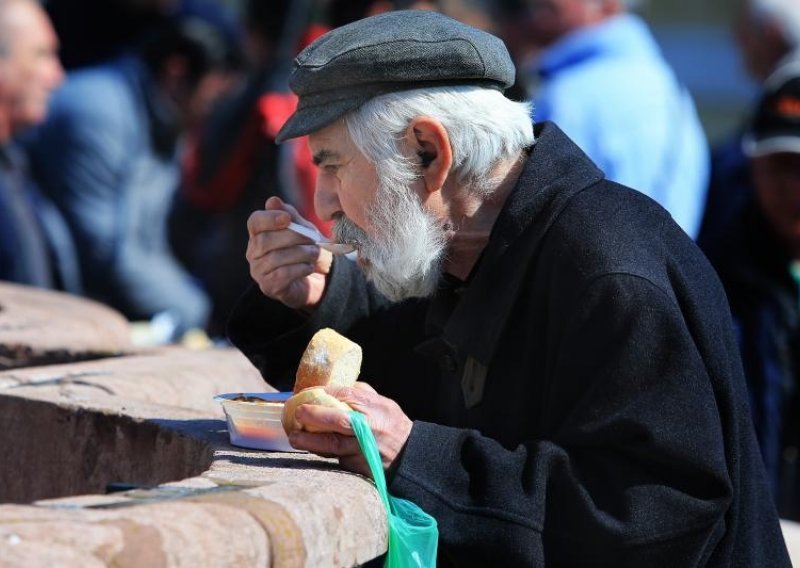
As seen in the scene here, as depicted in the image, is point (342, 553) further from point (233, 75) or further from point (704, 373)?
point (233, 75)

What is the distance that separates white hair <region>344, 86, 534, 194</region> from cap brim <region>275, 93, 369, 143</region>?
0.8 inches

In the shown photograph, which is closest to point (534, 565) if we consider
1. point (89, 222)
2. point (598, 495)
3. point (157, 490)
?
point (598, 495)

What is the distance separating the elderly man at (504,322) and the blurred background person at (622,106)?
6.30ft

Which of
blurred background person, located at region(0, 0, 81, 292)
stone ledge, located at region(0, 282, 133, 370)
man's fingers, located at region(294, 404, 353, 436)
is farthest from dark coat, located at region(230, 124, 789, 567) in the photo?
blurred background person, located at region(0, 0, 81, 292)

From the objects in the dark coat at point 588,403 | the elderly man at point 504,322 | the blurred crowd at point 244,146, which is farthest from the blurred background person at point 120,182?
the dark coat at point 588,403

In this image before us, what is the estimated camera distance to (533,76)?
16.2 feet

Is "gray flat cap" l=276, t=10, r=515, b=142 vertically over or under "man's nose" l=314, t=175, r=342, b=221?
over

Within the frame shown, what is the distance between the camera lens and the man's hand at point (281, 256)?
2623 mm

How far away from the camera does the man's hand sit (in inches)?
103

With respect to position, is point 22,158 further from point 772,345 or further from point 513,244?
point 513,244

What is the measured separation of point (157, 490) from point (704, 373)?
2.74 ft

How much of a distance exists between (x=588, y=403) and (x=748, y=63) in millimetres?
4136

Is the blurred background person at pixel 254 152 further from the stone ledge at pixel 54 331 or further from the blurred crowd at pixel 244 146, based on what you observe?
the stone ledge at pixel 54 331

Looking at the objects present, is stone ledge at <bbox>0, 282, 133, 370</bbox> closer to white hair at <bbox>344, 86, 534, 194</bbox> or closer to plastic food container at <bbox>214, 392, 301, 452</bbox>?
plastic food container at <bbox>214, 392, 301, 452</bbox>
